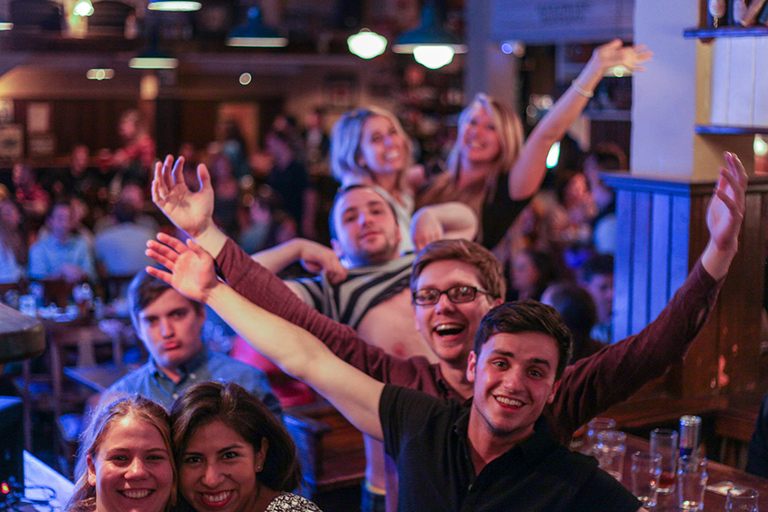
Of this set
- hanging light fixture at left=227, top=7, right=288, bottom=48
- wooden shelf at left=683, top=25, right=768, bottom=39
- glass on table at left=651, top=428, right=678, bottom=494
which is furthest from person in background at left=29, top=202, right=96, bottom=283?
glass on table at left=651, top=428, right=678, bottom=494

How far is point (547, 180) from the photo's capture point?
422 inches

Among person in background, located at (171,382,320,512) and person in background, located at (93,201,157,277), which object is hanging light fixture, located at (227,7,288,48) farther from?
person in background, located at (171,382,320,512)

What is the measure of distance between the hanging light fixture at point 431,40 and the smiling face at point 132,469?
16.0 feet

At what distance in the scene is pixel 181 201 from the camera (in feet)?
7.77

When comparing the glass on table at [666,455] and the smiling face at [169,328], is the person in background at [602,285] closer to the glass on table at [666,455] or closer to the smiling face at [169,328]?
the glass on table at [666,455]

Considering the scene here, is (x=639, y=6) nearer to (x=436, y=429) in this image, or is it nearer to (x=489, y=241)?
(x=489, y=241)

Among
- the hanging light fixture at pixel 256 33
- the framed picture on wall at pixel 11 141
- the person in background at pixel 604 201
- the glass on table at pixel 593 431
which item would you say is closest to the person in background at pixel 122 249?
the hanging light fixture at pixel 256 33

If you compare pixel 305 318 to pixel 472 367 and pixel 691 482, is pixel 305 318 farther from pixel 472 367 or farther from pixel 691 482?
pixel 691 482

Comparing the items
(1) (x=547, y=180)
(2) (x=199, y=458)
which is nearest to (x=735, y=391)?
(2) (x=199, y=458)

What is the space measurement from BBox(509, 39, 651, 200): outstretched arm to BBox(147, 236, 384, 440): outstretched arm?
1.63m

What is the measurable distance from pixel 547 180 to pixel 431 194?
23.5ft

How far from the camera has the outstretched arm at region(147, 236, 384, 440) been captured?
6.84 feet

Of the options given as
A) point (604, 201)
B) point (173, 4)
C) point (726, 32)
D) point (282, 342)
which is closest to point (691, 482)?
point (282, 342)

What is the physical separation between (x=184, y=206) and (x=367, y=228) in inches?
25.0
